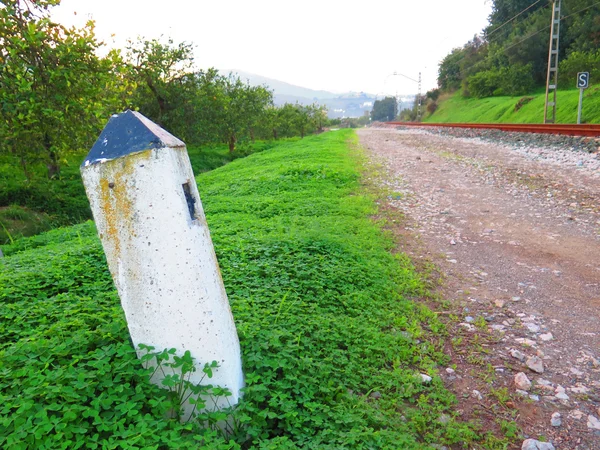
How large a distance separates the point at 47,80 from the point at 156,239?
715 centimetres

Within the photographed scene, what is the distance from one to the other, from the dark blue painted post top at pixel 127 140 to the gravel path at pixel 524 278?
2.47 m

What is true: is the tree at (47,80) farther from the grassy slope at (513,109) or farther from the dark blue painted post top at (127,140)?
the grassy slope at (513,109)

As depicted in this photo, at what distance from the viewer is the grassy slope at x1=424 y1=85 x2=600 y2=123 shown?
23.6 m

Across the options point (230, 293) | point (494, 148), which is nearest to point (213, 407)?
point (230, 293)

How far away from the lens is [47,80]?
754 centimetres

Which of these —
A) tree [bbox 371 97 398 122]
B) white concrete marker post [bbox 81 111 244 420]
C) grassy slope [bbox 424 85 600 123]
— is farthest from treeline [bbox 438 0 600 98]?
tree [bbox 371 97 398 122]

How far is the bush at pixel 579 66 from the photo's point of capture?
2792 centimetres

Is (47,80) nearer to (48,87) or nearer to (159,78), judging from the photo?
(48,87)

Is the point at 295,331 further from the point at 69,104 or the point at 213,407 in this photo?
the point at 69,104

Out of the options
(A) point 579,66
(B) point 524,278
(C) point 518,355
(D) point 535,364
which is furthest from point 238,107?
(D) point 535,364

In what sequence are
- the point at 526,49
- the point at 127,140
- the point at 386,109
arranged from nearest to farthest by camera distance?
the point at 127,140, the point at 526,49, the point at 386,109

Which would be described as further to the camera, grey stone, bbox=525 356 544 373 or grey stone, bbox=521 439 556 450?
grey stone, bbox=525 356 544 373

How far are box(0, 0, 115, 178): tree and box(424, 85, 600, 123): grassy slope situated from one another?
2290 cm

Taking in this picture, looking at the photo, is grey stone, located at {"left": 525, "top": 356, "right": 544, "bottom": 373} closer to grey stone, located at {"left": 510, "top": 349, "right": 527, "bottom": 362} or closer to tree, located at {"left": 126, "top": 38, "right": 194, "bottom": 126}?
grey stone, located at {"left": 510, "top": 349, "right": 527, "bottom": 362}
